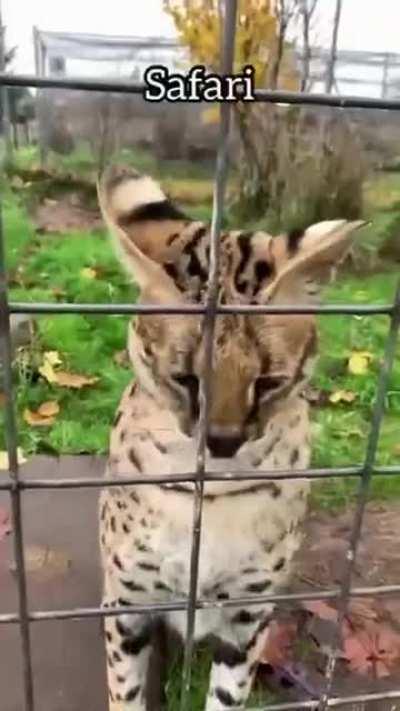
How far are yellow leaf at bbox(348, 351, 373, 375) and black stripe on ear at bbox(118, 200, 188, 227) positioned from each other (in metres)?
1.76

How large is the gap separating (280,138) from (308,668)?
2255 mm

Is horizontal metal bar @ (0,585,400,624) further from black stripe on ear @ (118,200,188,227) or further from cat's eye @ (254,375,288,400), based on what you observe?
black stripe on ear @ (118,200,188,227)

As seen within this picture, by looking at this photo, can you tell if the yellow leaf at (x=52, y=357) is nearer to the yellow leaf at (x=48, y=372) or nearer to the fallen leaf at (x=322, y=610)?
the yellow leaf at (x=48, y=372)

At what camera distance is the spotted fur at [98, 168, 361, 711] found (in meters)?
1.13

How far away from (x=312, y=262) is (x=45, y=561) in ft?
3.21

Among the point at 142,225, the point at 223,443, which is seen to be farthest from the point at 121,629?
the point at 142,225

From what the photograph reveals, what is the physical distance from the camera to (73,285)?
3379 millimetres

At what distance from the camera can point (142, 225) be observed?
1.26 meters

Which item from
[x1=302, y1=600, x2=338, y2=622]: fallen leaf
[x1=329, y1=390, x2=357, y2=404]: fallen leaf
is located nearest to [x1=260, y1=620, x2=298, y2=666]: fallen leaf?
[x1=302, y1=600, x2=338, y2=622]: fallen leaf

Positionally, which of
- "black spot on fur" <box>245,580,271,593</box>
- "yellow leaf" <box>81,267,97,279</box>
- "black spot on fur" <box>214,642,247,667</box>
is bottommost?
"black spot on fur" <box>214,642,247,667</box>

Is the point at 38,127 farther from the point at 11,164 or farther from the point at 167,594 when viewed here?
the point at 167,594

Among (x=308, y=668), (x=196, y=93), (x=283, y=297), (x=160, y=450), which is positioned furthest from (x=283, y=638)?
(x=196, y=93)

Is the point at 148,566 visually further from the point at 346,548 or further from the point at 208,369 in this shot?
the point at 346,548

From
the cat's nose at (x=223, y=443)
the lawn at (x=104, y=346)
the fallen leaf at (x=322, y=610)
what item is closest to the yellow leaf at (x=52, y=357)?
the lawn at (x=104, y=346)
